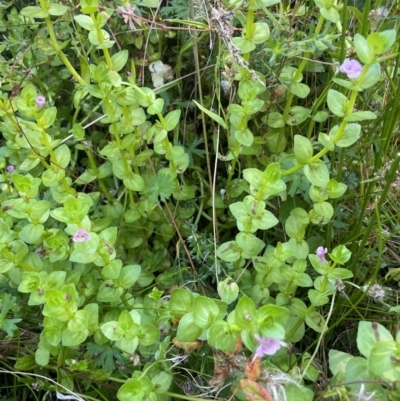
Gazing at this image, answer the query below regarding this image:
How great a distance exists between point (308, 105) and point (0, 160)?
0.80 meters

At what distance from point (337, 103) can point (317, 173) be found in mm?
134

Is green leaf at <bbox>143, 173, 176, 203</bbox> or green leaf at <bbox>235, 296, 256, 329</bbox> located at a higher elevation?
green leaf at <bbox>235, 296, 256, 329</bbox>

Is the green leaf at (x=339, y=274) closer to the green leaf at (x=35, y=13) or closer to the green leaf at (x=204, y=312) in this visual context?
the green leaf at (x=204, y=312)

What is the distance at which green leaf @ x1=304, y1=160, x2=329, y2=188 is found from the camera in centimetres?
91

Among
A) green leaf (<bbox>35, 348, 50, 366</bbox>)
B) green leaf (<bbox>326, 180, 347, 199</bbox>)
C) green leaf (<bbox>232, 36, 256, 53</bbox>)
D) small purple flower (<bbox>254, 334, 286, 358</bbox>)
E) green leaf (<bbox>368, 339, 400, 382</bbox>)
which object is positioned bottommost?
green leaf (<bbox>35, 348, 50, 366</bbox>)

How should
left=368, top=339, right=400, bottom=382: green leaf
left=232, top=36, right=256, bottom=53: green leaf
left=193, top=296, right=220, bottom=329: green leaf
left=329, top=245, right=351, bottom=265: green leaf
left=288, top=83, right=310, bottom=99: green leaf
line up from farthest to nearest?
left=288, top=83, right=310, bottom=99: green leaf
left=232, top=36, right=256, bottom=53: green leaf
left=329, top=245, right=351, bottom=265: green leaf
left=193, top=296, right=220, bottom=329: green leaf
left=368, top=339, right=400, bottom=382: green leaf

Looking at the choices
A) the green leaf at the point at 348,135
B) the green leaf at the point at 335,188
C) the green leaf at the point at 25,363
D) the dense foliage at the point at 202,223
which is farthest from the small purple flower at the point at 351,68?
the green leaf at the point at 25,363

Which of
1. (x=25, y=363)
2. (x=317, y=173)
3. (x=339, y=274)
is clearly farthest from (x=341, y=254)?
(x=25, y=363)

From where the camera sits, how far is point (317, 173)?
92 centimetres

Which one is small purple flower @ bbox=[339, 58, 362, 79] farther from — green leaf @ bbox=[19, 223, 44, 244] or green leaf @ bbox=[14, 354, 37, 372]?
green leaf @ bbox=[14, 354, 37, 372]

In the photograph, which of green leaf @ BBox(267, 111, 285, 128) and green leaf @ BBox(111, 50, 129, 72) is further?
green leaf @ BBox(267, 111, 285, 128)

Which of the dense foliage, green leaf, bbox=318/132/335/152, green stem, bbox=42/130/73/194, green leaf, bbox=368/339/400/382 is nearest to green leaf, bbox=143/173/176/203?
the dense foliage

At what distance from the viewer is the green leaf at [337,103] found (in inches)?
33.2

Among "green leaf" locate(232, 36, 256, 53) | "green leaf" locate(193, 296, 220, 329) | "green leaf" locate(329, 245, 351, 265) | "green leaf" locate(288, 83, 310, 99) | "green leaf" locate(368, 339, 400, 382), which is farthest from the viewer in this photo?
"green leaf" locate(288, 83, 310, 99)
